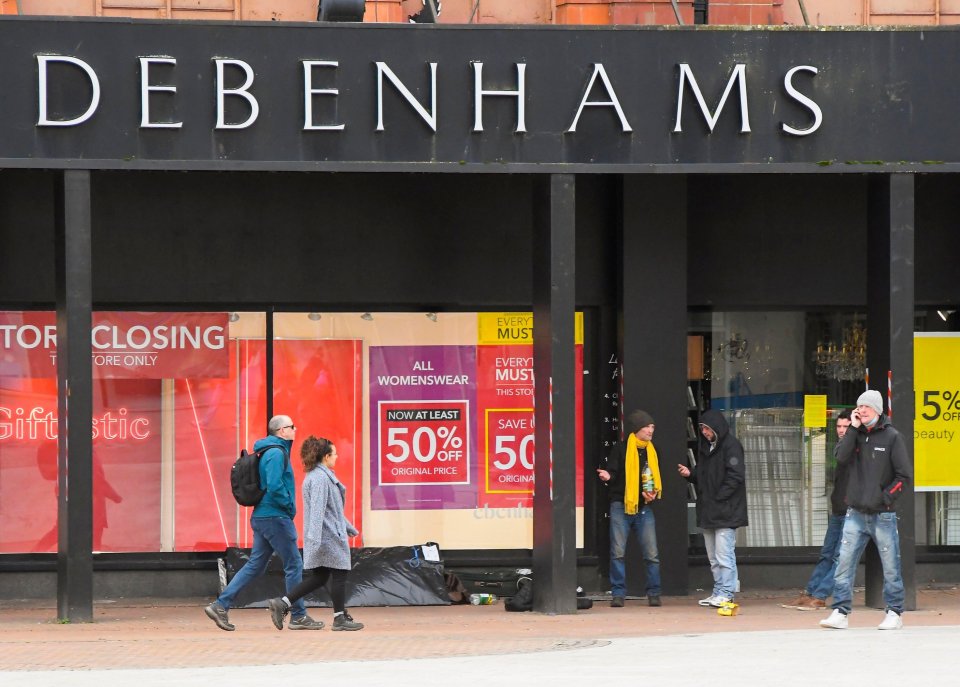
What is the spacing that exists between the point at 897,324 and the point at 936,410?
2.67m

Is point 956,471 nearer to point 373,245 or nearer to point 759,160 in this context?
point 759,160

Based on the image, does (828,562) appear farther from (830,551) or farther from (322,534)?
(322,534)

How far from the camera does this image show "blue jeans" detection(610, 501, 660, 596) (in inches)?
587

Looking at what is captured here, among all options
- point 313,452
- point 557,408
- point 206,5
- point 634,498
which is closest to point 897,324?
point 634,498

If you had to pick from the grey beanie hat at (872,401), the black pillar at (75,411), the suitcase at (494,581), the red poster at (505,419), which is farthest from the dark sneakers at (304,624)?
the grey beanie hat at (872,401)

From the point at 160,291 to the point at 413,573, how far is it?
143 inches

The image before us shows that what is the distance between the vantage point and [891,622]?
12.6 metres

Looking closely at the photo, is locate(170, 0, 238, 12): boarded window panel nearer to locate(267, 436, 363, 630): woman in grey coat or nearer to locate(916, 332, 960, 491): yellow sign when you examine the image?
locate(267, 436, 363, 630): woman in grey coat

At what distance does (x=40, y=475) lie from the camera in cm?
1571

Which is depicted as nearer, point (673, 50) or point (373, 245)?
point (673, 50)

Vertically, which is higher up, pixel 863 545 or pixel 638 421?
pixel 638 421

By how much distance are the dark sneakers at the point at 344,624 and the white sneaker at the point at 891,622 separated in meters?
4.10

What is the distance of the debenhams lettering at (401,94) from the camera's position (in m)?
13.5

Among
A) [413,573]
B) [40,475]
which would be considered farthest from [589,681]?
[40,475]
